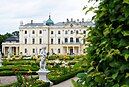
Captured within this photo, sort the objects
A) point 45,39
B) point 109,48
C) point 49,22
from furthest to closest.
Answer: point 49,22 → point 45,39 → point 109,48

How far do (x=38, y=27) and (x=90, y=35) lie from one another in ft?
222

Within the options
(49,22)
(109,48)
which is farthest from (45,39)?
(109,48)

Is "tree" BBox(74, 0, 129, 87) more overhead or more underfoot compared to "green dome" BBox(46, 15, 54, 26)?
more underfoot

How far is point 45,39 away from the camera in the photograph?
70625mm

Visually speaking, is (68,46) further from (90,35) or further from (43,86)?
(90,35)

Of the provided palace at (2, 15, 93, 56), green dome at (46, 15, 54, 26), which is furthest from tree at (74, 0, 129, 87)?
green dome at (46, 15, 54, 26)

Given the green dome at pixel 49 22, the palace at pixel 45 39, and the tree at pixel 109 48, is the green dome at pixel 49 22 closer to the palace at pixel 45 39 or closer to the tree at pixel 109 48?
the palace at pixel 45 39

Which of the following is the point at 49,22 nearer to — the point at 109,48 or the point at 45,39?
the point at 45,39

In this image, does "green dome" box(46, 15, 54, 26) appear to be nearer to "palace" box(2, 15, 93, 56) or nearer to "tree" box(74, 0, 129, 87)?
"palace" box(2, 15, 93, 56)

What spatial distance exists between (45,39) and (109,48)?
68.0 metres

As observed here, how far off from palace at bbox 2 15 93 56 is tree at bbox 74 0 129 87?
6575cm

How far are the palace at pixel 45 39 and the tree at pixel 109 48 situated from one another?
65.7 m

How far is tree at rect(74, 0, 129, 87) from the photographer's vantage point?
265 centimetres

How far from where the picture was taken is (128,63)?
2.61m
